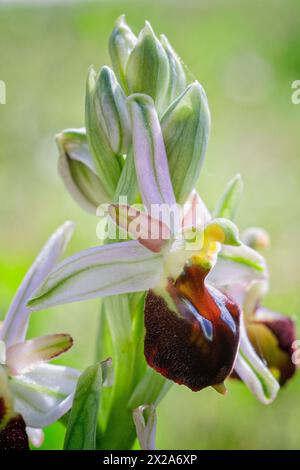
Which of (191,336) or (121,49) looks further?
(121,49)

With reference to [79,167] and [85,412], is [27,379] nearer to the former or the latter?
[85,412]

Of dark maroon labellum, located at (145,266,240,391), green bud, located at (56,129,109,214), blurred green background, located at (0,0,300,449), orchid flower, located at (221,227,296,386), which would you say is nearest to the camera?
dark maroon labellum, located at (145,266,240,391)

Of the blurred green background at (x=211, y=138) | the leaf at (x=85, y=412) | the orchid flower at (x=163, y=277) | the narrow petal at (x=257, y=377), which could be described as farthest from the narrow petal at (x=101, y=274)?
the blurred green background at (x=211, y=138)

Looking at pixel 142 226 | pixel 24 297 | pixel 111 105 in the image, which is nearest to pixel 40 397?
pixel 24 297

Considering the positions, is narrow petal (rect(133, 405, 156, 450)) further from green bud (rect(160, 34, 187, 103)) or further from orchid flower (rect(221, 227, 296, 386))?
green bud (rect(160, 34, 187, 103))

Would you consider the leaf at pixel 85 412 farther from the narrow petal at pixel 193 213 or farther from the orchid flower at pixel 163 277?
the narrow petal at pixel 193 213

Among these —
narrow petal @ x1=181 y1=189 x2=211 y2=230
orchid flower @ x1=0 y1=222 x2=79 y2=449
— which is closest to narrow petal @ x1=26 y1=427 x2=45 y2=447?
orchid flower @ x1=0 y1=222 x2=79 y2=449
